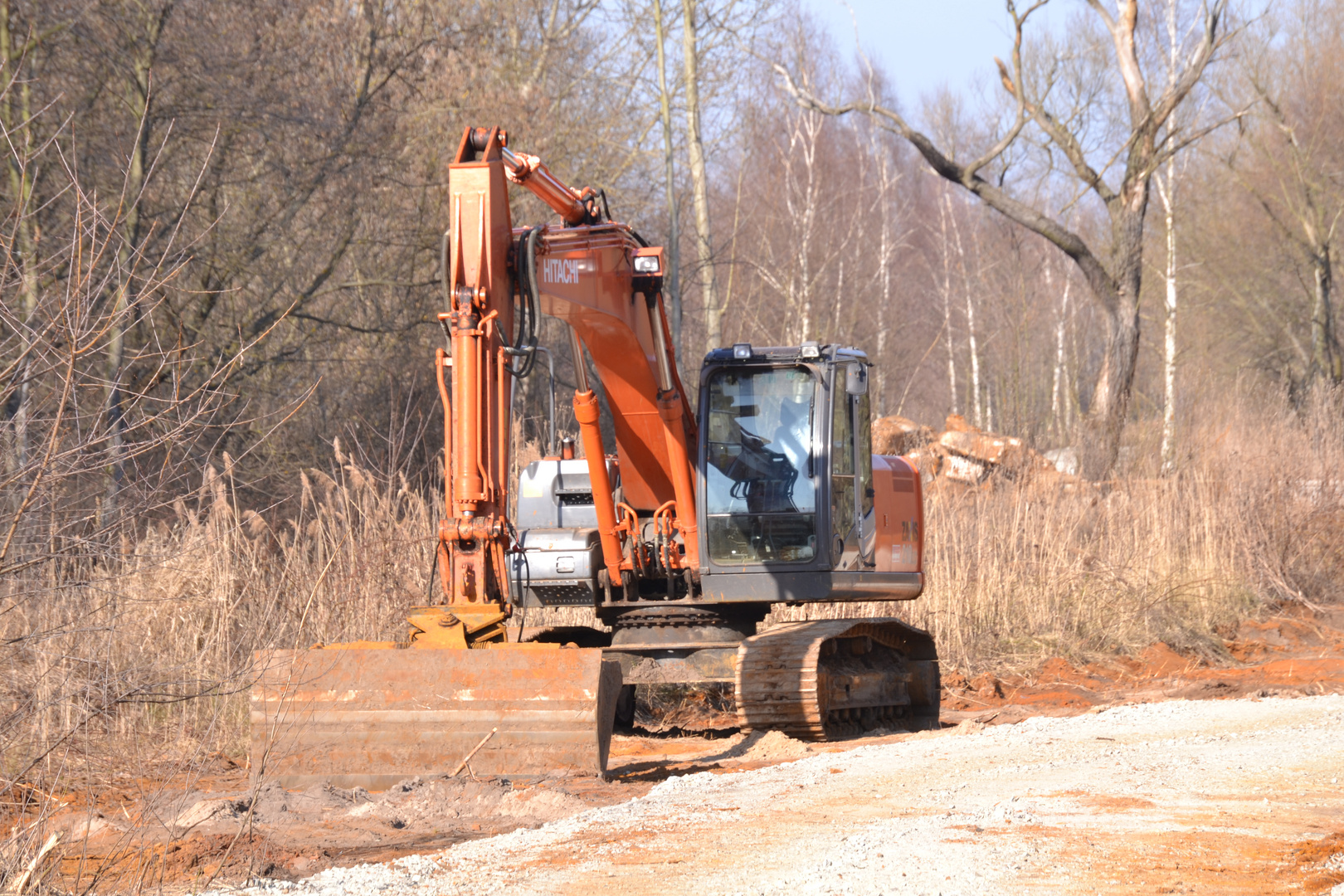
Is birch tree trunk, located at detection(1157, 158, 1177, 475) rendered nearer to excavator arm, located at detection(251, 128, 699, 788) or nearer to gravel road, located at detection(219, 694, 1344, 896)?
gravel road, located at detection(219, 694, 1344, 896)

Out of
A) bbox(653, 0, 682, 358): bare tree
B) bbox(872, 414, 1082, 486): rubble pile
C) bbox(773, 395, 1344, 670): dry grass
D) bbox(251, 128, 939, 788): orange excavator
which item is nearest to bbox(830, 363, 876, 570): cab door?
bbox(251, 128, 939, 788): orange excavator

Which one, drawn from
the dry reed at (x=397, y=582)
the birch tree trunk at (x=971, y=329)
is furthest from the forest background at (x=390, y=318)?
the birch tree trunk at (x=971, y=329)

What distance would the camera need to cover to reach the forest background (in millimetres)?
5355

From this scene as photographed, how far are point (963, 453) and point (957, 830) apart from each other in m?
14.5

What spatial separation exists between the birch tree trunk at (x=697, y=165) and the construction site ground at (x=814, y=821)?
534 inches

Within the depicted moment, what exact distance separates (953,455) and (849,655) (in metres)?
10.3

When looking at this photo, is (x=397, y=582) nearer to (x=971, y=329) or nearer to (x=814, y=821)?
(x=814, y=821)

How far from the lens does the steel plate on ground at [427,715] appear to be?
20.1 ft

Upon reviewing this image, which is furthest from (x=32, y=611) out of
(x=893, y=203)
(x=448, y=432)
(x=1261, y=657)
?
(x=893, y=203)

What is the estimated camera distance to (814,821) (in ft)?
17.0

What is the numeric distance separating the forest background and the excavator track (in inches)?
81.5

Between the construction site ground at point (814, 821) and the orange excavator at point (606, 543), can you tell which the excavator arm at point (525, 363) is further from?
the construction site ground at point (814, 821)

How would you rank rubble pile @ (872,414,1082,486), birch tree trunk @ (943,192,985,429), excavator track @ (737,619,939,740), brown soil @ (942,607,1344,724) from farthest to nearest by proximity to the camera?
birch tree trunk @ (943,192,985,429) < rubble pile @ (872,414,1082,486) < brown soil @ (942,607,1344,724) < excavator track @ (737,619,939,740)

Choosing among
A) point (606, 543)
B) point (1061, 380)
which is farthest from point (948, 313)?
point (606, 543)
